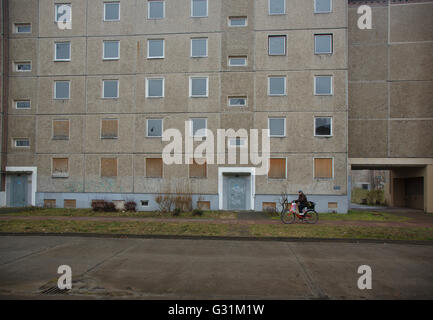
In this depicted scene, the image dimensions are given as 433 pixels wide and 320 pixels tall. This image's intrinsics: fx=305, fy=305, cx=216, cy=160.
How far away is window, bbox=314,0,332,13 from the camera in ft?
65.8

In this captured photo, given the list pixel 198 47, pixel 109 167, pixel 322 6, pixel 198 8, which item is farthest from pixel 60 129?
pixel 322 6

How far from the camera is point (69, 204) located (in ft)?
69.1

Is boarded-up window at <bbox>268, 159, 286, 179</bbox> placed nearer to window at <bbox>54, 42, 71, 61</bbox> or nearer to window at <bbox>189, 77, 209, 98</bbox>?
window at <bbox>189, 77, 209, 98</bbox>

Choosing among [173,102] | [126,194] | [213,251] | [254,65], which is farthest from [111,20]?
[213,251]

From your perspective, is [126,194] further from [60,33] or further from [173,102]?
[60,33]

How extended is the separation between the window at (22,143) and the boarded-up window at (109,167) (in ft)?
19.2

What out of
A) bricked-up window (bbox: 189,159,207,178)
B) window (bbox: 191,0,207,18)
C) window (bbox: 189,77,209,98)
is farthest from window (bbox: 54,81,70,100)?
bricked-up window (bbox: 189,159,207,178)

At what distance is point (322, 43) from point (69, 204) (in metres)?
20.2

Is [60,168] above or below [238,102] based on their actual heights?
below

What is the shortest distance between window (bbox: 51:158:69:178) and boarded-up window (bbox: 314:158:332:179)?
55.6ft

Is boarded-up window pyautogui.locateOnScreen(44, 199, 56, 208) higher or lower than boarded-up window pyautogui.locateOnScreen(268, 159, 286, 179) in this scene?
lower

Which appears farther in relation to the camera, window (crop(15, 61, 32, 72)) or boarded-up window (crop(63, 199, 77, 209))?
window (crop(15, 61, 32, 72))

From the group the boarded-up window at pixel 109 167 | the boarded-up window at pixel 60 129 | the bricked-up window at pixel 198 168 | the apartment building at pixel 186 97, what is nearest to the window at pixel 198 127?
the apartment building at pixel 186 97

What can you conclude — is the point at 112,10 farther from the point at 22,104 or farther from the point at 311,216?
the point at 311,216
